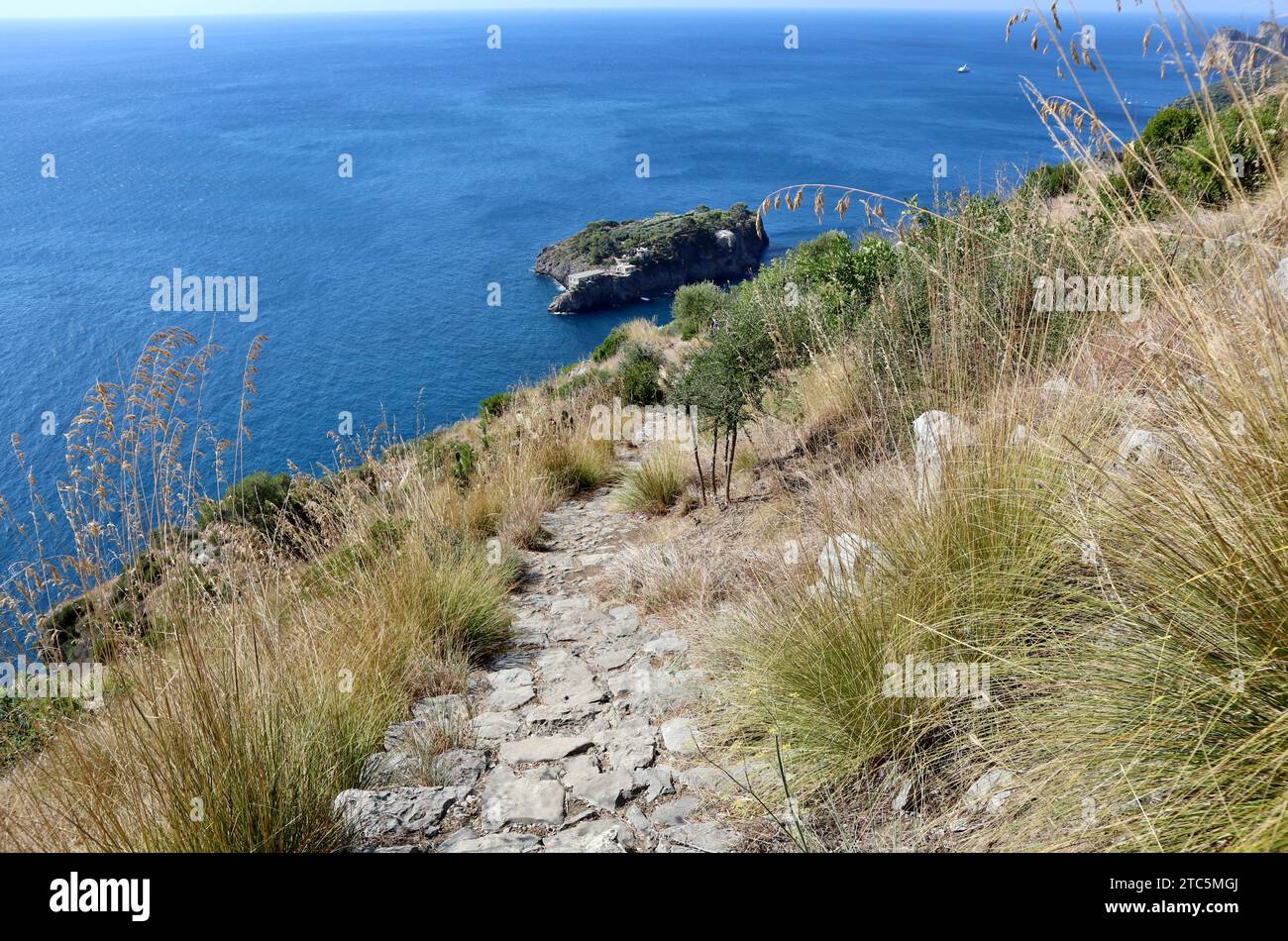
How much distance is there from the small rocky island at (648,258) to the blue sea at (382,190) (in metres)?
1.52

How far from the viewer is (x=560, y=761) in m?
3.27

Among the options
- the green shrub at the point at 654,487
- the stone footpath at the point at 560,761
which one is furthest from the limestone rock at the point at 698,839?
the green shrub at the point at 654,487

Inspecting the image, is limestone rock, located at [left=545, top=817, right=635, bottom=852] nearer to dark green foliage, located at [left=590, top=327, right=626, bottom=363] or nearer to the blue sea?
the blue sea

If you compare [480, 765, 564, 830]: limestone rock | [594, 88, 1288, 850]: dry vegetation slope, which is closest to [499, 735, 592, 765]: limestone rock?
[480, 765, 564, 830]: limestone rock

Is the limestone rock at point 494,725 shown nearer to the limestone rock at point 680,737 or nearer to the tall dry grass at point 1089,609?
the limestone rock at point 680,737

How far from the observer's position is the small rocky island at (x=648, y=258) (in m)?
50.7

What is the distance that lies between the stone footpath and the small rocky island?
47.5m

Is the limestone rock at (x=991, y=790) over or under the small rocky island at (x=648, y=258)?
under

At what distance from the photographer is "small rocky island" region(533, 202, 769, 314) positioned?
50688 millimetres

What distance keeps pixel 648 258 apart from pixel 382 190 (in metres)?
32.2

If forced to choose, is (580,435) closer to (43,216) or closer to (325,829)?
A: (325,829)

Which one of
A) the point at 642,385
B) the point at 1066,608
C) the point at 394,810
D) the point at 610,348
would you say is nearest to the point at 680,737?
the point at 394,810

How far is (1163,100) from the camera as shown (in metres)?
72.8
